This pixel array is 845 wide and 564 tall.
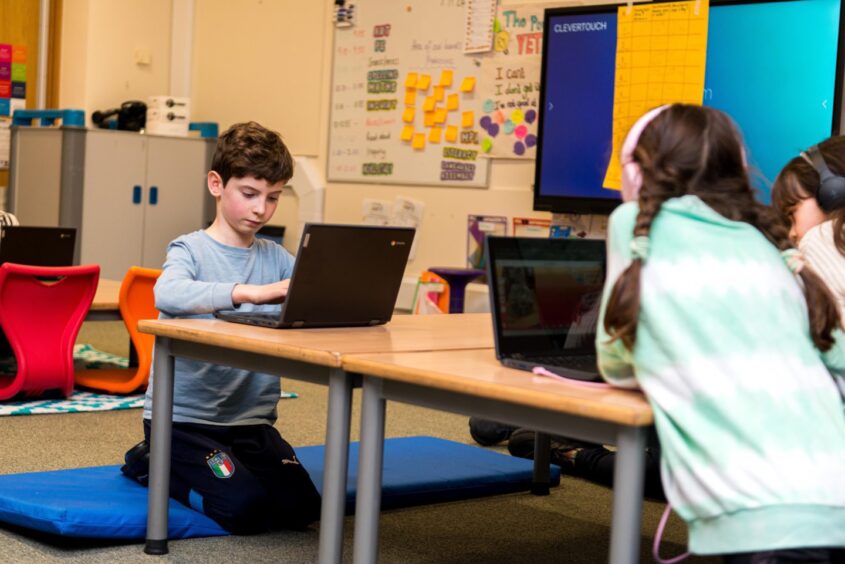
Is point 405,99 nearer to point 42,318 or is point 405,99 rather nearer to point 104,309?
point 104,309

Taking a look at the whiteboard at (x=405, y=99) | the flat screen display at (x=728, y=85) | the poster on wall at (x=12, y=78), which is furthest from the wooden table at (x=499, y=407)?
the poster on wall at (x=12, y=78)

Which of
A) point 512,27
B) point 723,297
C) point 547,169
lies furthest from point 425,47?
point 723,297

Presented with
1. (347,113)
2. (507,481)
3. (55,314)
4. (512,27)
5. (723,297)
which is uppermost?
(512,27)

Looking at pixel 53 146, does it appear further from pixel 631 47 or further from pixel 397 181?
pixel 631 47

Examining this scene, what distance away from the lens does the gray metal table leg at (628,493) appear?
159cm

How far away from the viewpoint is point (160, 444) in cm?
246

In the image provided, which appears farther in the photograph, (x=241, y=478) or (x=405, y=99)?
(x=405, y=99)

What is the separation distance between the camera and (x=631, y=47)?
4977mm

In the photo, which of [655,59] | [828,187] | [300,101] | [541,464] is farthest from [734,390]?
[300,101]

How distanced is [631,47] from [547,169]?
736mm

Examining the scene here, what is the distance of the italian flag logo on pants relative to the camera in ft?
8.67

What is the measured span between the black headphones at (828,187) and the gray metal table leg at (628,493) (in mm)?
921

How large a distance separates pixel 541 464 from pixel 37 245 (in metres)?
2.36

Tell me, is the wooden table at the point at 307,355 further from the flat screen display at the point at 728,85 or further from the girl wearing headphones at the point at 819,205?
the flat screen display at the point at 728,85
